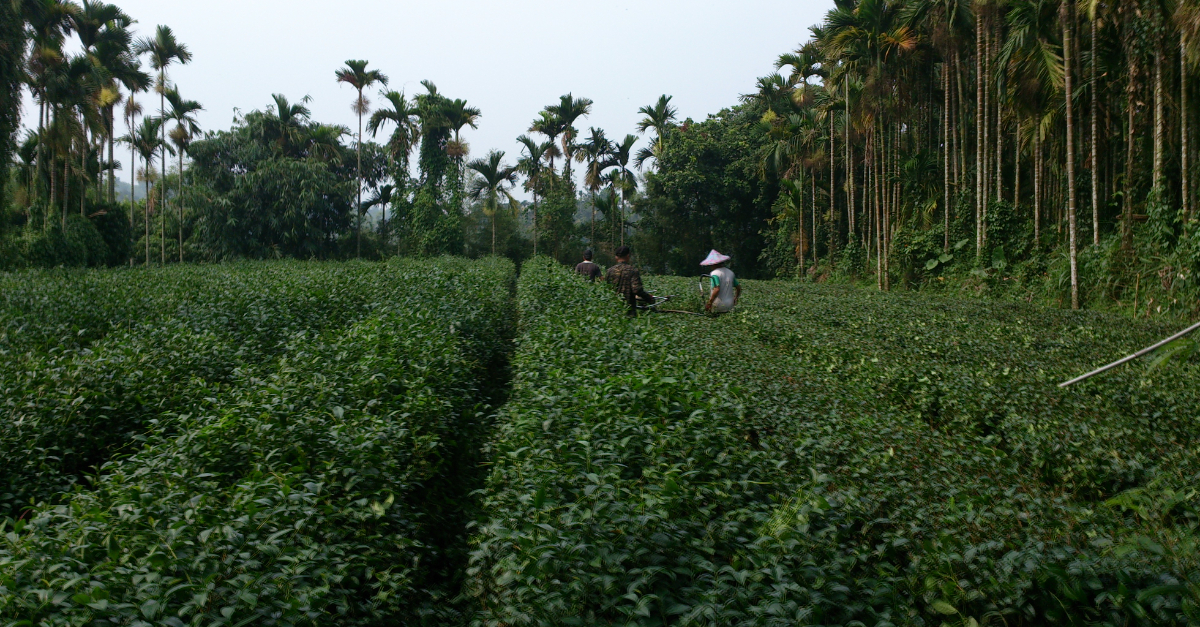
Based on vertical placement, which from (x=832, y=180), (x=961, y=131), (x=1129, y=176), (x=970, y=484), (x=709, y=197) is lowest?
(x=970, y=484)

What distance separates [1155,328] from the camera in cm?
1008

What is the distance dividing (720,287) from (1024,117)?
34.6 ft

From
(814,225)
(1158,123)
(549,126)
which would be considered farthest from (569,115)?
(1158,123)

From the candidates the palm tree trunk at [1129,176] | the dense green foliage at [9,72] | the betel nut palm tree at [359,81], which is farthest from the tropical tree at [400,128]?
the palm tree trunk at [1129,176]

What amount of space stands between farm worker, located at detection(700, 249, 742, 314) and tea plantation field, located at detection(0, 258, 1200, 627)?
11.2 feet

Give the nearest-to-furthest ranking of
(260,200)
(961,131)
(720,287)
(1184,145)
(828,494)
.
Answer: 1. (828,494)
2. (720,287)
3. (1184,145)
4. (961,131)
5. (260,200)

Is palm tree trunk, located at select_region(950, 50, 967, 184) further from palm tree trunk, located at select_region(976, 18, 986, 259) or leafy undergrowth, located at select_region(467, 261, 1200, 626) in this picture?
leafy undergrowth, located at select_region(467, 261, 1200, 626)

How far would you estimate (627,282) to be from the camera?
422 inches

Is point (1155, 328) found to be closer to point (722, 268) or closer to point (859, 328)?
point (859, 328)

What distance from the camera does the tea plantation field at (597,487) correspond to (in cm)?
246

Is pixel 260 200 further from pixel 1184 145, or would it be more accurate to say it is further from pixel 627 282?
pixel 1184 145

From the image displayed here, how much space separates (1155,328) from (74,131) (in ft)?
105

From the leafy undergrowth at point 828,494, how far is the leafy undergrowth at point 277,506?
542mm

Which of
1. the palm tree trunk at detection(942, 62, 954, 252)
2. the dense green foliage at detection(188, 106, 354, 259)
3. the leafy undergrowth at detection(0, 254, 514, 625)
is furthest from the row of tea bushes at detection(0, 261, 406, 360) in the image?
the dense green foliage at detection(188, 106, 354, 259)
